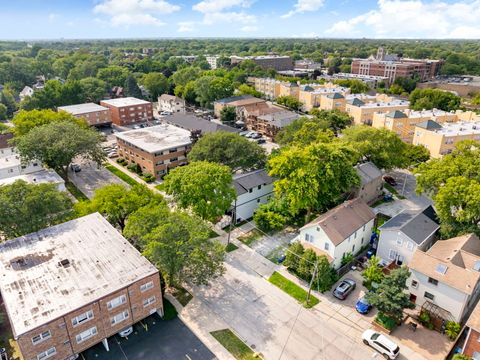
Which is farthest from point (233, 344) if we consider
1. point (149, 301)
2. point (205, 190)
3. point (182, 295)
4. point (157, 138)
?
point (157, 138)

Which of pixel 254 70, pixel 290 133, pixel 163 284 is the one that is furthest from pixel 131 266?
pixel 254 70

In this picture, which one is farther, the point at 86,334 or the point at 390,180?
the point at 390,180

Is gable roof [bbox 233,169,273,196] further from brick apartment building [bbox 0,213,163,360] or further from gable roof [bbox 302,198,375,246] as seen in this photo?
A: brick apartment building [bbox 0,213,163,360]

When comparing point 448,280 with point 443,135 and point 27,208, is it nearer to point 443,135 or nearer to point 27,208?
point 27,208

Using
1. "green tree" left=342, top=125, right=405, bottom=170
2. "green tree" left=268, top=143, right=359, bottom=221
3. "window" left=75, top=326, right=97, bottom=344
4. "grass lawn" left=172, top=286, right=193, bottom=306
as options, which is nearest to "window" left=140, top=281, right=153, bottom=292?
"window" left=75, top=326, right=97, bottom=344

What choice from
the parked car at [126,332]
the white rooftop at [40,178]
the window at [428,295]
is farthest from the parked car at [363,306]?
the white rooftop at [40,178]
